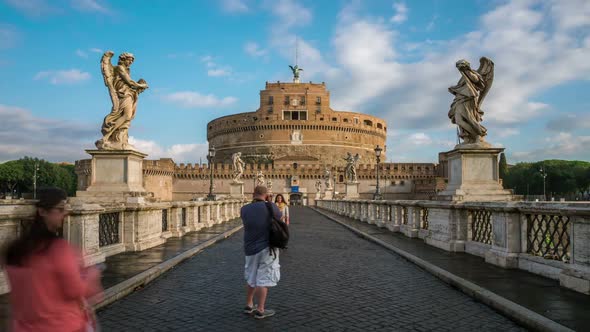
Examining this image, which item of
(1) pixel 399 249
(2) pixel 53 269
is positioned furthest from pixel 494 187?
(2) pixel 53 269

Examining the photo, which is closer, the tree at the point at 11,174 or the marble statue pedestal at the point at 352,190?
the marble statue pedestal at the point at 352,190

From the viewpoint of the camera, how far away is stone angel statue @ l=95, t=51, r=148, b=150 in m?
10.3

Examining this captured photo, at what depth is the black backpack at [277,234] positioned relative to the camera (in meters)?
5.26

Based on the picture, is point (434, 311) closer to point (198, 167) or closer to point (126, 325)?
point (126, 325)

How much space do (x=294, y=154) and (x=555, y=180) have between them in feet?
153

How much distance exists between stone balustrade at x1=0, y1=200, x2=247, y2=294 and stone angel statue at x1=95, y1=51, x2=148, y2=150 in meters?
1.46

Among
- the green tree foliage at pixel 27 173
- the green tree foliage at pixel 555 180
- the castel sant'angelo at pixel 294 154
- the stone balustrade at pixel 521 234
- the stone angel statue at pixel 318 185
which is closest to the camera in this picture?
the stone balustrade at pixel 521 234

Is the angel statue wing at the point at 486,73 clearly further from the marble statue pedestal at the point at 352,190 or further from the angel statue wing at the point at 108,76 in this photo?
the marble statue pedestal at the point at 352,190

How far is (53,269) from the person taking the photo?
2.52m

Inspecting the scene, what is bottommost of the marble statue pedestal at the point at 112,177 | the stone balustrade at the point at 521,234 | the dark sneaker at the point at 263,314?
the dark sneaker at the point at 263,314

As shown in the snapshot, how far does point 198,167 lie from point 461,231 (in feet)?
276

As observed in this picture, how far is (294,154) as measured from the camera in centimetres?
10012

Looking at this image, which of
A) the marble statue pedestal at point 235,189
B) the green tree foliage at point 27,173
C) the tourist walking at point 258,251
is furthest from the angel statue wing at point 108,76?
the green tree foliage at point 27,173

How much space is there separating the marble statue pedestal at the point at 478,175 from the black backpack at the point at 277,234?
17.3 ft
